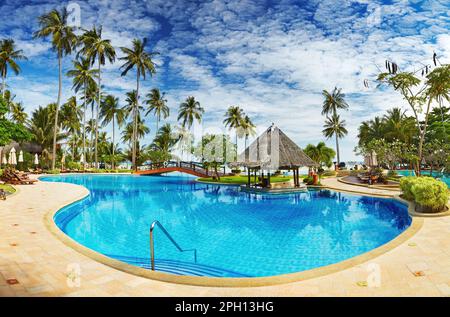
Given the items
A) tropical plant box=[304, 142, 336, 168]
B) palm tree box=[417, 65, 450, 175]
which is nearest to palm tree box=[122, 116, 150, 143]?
tropical plant box=[304, 142, 336, 168]

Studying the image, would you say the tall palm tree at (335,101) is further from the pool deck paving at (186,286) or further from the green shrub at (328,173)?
the pool deck paving at (186,286)

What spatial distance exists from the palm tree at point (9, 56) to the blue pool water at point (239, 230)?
1286 inches

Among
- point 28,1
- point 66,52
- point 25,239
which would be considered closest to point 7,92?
point 66,52

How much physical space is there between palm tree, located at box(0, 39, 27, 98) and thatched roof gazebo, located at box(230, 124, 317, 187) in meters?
34.9

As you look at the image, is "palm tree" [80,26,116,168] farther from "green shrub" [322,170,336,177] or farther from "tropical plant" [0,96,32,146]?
"green shrub" [322,170,336,177]

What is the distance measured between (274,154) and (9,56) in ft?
127

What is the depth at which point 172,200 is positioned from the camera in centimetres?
1750

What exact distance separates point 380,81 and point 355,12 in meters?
13.4

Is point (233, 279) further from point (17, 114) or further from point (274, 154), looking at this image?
point (17, 114)

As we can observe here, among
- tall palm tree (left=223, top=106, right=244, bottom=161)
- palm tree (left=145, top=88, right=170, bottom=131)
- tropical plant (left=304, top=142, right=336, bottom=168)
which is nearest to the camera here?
tropical plant (left=304, top=142, right=336, bottom=168)

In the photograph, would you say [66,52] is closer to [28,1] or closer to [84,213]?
[28,1]

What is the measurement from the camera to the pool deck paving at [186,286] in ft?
14.0

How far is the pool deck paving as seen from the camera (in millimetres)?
4262

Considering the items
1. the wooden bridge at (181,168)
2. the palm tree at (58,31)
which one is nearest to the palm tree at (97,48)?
the palm tree at (58,31)
